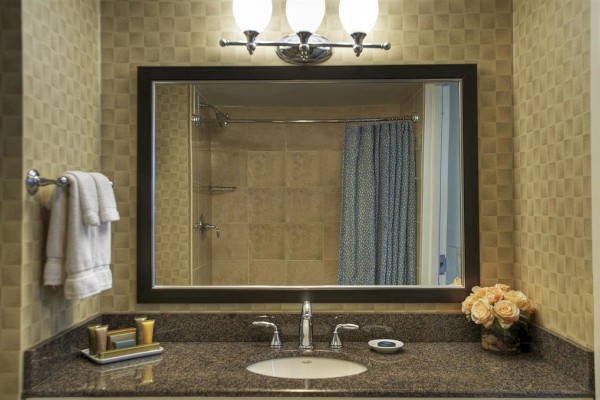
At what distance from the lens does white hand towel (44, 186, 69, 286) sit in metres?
1.70

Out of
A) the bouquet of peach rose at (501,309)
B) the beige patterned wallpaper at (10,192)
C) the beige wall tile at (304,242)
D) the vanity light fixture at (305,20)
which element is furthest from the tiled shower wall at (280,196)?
the beige patterned wallpaper at (10,192)

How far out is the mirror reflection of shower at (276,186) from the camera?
214 centimetres

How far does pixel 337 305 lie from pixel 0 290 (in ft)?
3.58

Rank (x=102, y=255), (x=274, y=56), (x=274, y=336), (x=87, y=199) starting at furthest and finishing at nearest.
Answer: (x=274, y=56), (x=274, y=336), (x=102, y=255), (x=87, y=199)

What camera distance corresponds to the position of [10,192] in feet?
5.36

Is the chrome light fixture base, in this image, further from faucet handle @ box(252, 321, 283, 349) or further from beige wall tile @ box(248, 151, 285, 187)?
faucet handle @ box(252, 321, 283, 349)

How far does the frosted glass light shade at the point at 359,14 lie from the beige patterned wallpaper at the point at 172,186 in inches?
24.3

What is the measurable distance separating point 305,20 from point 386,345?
44.0 inches

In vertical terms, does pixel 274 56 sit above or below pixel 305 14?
below

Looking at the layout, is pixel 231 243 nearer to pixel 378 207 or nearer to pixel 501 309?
pixel 378 207

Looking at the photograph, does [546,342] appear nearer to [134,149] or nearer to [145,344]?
[145,344]

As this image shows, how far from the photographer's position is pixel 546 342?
6.13 ft

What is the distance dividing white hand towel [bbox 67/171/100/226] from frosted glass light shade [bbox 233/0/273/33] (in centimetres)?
73

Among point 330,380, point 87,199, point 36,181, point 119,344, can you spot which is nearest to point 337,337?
point 330,380
